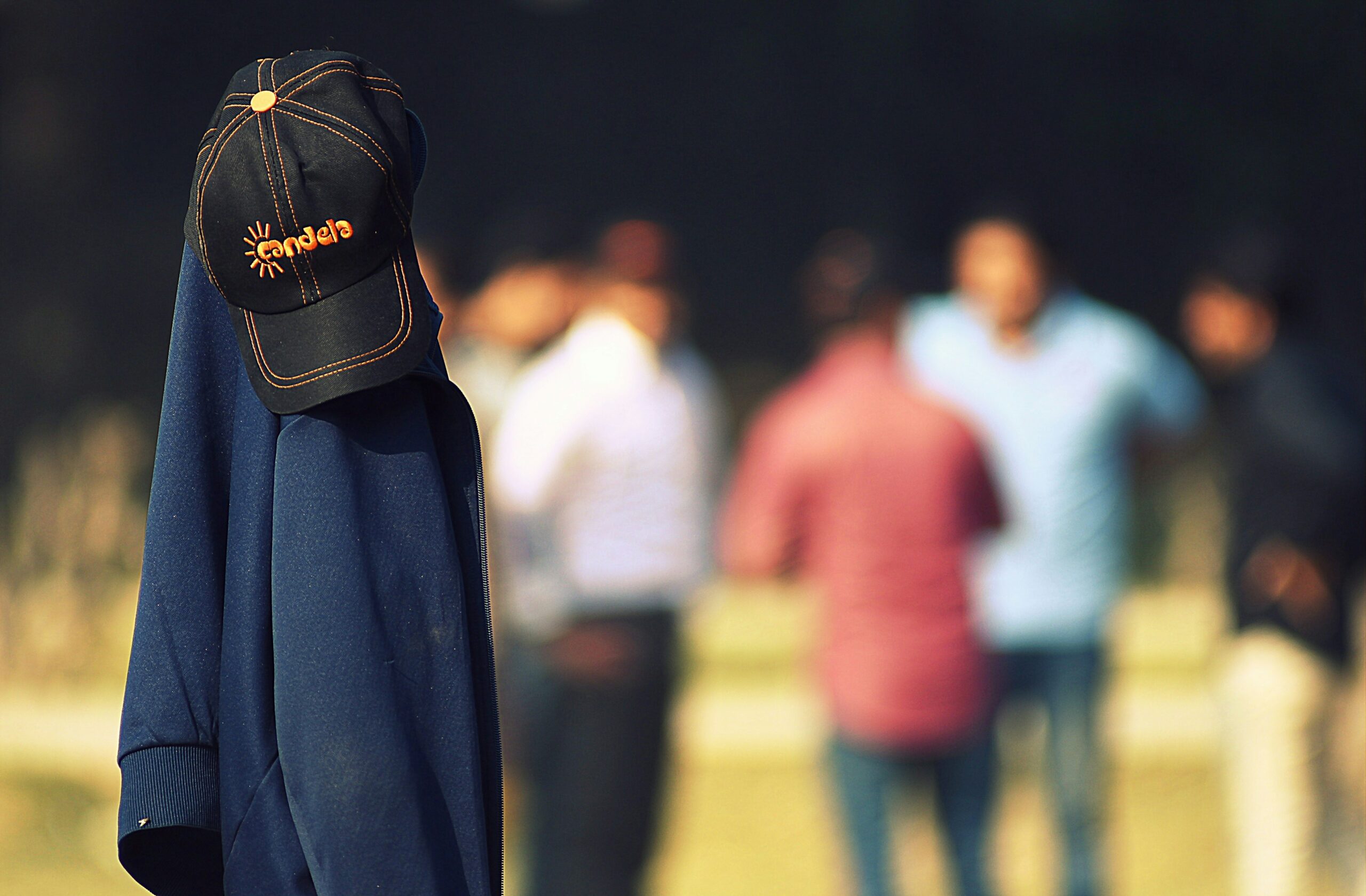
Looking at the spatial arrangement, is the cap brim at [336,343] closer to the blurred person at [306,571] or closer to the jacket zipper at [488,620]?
the blurred person at [306,571]

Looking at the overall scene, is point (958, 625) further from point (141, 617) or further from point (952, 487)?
point (141, 617)

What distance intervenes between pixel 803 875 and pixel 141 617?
171 inches

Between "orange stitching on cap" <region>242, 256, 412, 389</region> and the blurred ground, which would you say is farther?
the blurred ground

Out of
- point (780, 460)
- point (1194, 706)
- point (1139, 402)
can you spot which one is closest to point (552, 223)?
point (780, 460)

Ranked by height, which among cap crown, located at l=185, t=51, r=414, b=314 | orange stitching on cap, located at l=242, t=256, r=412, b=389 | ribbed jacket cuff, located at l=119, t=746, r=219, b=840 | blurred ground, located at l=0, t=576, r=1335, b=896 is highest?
cap crown, located at l=185, t=51, r=414, b=314

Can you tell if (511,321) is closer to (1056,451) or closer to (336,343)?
(1056,451)

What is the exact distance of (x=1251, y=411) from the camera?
15.1 feet

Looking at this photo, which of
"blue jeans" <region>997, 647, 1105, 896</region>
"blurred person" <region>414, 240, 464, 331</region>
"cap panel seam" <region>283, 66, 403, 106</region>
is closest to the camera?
"cap panel seam" <region>283, 66, 403, 106</region>

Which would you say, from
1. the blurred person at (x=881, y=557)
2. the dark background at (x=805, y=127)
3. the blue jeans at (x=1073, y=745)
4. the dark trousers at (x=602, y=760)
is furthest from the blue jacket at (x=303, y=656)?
the dark background at (x=805, y=127)

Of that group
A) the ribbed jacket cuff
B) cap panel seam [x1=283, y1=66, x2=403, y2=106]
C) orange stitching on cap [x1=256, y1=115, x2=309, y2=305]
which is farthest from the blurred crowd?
the ribbed jacket cuff

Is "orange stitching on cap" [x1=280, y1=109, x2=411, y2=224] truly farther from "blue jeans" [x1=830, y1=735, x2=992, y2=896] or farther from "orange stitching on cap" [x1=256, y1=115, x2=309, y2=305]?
"blue jeans" [x1=830, y1=735, x2=992, y2=896]

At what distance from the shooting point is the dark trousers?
4.65 metres

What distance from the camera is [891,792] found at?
4.36 m

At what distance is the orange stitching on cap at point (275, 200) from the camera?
1.71m
